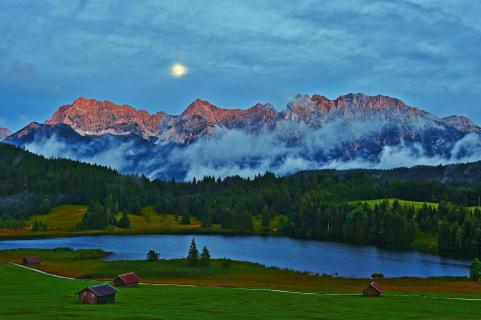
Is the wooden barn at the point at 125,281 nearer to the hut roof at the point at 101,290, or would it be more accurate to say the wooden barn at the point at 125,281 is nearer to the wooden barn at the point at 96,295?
the hut roof at the point at 101,290

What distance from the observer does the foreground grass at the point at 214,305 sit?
192 feet

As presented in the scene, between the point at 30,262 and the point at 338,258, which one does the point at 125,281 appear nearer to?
the point at 30,262

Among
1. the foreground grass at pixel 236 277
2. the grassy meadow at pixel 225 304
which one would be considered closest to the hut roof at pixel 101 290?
the grassy meadow at pixel 225 304

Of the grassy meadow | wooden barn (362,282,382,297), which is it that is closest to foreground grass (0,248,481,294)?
the grassy meadow

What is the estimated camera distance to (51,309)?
60125mm

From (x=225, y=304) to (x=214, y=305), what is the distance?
175 cm

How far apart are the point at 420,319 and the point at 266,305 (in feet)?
61.7

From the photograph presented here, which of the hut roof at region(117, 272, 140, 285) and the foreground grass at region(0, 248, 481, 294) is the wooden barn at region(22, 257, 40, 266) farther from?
the hut roof at region(117, 272, 140, 285)

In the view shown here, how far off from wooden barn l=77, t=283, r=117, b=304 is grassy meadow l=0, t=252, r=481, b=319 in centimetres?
140

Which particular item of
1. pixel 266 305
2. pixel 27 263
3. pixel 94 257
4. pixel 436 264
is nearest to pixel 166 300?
pixel 266 305

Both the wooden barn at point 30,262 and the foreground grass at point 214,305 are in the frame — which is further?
the wooden barn at point 30,262

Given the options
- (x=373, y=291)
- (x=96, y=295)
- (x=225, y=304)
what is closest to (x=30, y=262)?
(x=96, y=295)

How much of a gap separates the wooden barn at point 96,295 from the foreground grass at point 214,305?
1.17 meters

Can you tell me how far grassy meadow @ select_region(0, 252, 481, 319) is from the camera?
58656 mm
